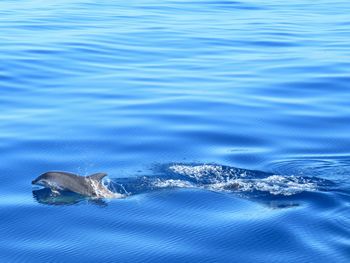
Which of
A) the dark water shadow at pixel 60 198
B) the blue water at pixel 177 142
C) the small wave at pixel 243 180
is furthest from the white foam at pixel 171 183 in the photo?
the dark water shadow at pixel 60 198

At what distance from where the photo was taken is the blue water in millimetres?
10680

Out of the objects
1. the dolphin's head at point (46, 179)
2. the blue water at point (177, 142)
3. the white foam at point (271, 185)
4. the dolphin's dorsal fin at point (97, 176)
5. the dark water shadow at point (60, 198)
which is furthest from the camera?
the white foam at point (271, 185)

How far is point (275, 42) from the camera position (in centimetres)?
2781

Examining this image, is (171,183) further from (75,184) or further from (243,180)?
(75,184)

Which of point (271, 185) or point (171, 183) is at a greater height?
point (271, 185)

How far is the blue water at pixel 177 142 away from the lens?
1068 cm

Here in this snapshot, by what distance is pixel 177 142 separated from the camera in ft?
49.8

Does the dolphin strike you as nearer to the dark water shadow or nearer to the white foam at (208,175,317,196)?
the dark water shadow

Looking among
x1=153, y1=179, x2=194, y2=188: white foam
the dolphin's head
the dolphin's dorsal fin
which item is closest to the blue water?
x1=153, y1=179, x2=194, y2=188: white foam

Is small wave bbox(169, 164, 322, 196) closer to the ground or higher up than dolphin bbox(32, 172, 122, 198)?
higher up

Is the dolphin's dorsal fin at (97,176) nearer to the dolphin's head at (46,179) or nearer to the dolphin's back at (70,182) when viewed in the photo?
the dolphin's back at (70,182)

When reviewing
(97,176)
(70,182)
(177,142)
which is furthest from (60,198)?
(177,142)

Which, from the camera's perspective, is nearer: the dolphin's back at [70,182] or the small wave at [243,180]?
the dolphin's back at [70,182]

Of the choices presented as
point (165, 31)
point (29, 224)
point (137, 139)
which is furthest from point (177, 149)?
point (165, 31)
